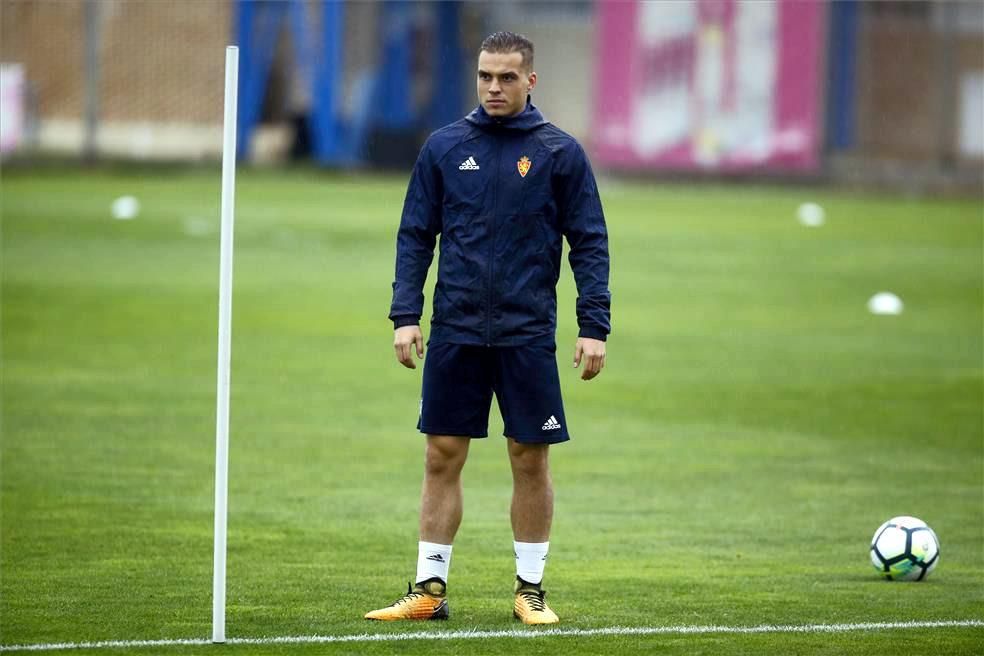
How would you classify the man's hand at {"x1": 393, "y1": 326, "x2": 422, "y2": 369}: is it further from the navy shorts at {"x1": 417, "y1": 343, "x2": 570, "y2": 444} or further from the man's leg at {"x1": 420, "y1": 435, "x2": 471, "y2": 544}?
the man's leg at {"x1": 420, "y1": 435, "x2": 471, "y2": 544}

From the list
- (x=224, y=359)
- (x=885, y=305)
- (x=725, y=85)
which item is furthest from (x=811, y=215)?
(x=224, y=359)

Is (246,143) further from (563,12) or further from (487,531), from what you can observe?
(487,531)

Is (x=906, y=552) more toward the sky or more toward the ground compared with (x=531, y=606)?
more toward the sky

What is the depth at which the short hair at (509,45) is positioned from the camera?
730cm

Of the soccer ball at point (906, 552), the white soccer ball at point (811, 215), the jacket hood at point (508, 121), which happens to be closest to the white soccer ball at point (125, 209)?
the white soccer ball at point (811, 215)

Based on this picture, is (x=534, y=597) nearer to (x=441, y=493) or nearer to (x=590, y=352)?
(x=441, y=493)

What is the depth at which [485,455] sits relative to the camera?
12.5 metres

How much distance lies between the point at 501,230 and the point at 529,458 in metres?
0.93

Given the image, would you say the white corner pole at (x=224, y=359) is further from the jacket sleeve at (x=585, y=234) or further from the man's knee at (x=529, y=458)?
the jacket sleeve at (x=585, y=234)

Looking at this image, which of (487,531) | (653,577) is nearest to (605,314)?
(653,577)

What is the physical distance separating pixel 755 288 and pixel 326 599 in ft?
54.8

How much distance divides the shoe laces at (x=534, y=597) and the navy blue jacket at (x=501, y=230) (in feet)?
3.34

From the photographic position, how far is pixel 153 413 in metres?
13.7

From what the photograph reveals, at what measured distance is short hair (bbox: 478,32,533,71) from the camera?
7305mm
